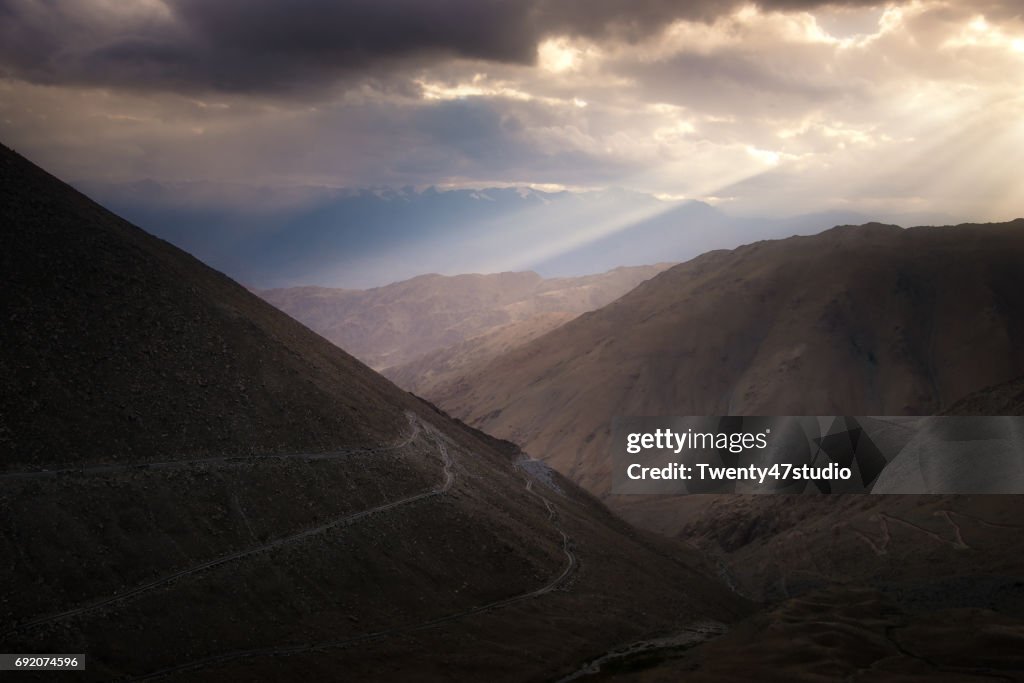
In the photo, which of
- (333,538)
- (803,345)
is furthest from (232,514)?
(803,345)

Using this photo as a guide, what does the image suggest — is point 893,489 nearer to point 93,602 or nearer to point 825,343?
point 825,343

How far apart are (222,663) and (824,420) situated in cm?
9019

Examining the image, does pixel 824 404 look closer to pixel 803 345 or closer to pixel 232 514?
pixel 803 345

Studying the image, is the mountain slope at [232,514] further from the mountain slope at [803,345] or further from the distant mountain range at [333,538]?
the mountain slope at [803,345]

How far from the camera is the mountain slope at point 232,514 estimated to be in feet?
135

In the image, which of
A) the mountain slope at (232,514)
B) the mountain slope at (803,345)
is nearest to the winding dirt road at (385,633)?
the mountain slope at (232,514)

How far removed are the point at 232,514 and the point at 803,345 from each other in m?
109

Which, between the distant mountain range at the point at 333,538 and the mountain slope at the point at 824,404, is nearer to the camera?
the distant mountain range at the point at 333,538

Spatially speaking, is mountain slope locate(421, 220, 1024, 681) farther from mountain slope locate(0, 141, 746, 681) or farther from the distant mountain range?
mountain slope locate(0, 141, 746, 681)

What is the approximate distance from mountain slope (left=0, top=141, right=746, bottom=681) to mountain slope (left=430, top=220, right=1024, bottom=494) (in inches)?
2517

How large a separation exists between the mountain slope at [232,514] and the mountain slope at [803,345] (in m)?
63.9

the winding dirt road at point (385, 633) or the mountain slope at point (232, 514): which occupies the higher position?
the mountain slope at point (232, 514)

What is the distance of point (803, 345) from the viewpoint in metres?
137

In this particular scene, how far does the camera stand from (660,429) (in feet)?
433
